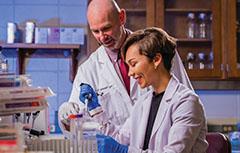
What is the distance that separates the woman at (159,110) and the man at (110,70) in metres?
0.45

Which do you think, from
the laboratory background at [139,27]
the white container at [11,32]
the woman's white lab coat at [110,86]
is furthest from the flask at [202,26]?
the white container at [11,32]

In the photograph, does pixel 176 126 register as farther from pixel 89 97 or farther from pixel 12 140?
pixel 12 140

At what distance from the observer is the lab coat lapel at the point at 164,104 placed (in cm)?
143

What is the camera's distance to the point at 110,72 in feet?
6.90

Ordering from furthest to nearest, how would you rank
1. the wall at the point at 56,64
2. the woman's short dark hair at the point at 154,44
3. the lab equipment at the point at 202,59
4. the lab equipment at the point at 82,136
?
the wall at the point at 56,64
the lab equipment at the point at 202,59
the woman's short dark hair at the point at 154,44
the lab equipment at the point at 82,136

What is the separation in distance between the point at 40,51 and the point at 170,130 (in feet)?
7.10

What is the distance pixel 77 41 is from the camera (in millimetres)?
3289

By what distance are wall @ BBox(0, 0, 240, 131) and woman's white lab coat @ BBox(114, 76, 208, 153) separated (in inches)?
75.6

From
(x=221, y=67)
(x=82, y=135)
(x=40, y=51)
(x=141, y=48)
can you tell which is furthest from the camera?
(x=40, y=51)

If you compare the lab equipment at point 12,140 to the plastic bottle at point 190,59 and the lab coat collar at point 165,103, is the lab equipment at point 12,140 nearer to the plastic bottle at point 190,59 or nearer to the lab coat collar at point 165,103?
the lab coat collar at point 165,103

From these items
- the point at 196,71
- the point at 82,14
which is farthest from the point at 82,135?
the point at 82,14

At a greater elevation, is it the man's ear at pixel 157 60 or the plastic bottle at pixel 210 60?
the plastic bottle at pixel 210 60

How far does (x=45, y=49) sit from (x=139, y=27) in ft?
2.42

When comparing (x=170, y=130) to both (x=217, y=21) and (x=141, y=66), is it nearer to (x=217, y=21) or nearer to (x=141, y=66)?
(x=141, y=66)
